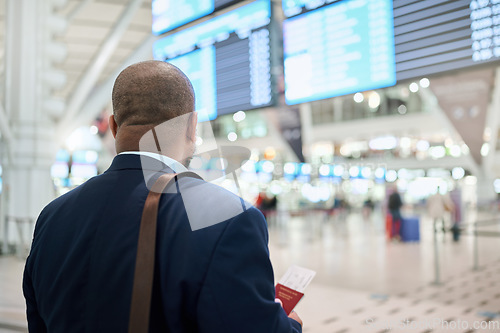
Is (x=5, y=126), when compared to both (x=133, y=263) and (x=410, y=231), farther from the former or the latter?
(x=410, y=231)

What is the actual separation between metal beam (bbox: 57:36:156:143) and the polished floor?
7.11ft

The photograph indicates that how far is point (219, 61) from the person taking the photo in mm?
3771

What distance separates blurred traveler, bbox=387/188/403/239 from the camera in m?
12.8

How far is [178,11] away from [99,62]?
272 cm

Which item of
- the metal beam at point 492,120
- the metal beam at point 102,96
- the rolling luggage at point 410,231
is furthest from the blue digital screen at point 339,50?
the rolling luggage at point 410,231

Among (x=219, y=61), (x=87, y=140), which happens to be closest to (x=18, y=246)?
(x=219, y=61)

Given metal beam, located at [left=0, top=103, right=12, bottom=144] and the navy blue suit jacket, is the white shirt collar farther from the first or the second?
metal beam, located at [left=0, top=103, right=12, bottom=144]

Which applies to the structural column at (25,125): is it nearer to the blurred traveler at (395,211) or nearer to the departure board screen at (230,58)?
the departure board screen at (230,58)

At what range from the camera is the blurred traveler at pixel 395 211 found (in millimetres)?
12836

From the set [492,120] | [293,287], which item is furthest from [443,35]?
[492,120]

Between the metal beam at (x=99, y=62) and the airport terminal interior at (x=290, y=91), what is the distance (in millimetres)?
18

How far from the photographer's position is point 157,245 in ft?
3.33

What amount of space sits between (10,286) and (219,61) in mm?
3782

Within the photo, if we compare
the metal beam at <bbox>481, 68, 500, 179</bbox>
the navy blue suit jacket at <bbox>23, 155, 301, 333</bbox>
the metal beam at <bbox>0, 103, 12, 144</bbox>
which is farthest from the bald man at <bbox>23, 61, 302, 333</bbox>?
the metal beam at <bbox>481, 68, 500, 179</bbox>
